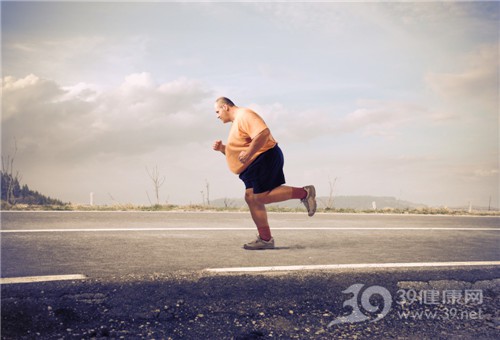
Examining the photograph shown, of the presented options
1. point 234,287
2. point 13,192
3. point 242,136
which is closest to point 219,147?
point 242,136

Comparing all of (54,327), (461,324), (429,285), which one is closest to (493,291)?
(429,285)

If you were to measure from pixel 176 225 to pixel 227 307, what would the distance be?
5.14m

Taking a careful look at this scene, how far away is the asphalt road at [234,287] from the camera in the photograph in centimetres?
306

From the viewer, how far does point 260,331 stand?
299cm

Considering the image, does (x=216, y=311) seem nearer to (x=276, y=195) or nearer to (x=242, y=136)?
(x=276, y=195)

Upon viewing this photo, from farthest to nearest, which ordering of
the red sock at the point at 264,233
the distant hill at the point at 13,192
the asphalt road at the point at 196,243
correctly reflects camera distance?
the distant hill at the point at 13,192 < the red sock at the point at 264,233 < the asphalt road at the point at 196,243

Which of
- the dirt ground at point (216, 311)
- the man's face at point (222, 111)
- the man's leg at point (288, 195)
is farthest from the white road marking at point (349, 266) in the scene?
the man's face at point (222, 111)

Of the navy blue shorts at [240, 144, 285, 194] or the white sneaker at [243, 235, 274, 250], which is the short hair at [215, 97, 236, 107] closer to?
the navy blue shorts at [240, 144, 285, 194]

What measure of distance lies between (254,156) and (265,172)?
32 cm

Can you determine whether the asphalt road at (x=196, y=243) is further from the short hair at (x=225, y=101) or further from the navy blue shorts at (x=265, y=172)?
the short hair at (x=225, y=101)

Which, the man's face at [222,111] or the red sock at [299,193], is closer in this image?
the man's face at [222,111]

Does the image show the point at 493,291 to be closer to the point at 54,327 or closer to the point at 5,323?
the point at 54,327

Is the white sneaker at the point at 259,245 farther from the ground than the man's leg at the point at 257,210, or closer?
closer

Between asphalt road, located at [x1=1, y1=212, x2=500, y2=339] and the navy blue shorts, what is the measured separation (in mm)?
943
